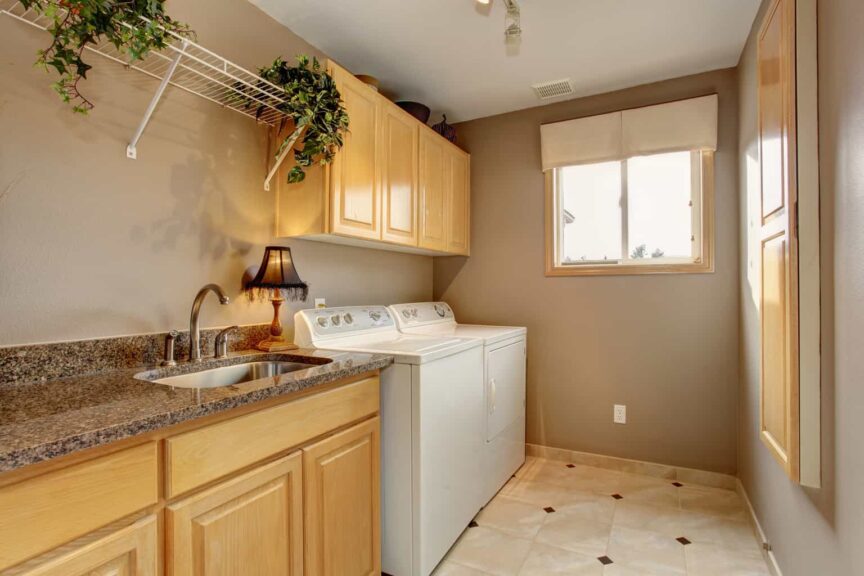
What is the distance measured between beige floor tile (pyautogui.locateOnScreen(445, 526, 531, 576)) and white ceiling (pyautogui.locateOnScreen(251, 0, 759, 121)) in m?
2.45

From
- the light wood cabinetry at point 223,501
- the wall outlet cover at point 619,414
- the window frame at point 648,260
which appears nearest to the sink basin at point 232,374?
the light wood cabinetry at point 223,501

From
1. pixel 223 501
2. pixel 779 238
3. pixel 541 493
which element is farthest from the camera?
pixel 541 493

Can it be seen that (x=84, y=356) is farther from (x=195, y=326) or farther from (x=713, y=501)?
(x=713, y=501)

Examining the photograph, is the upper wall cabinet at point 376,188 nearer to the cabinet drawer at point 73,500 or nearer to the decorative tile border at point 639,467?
the cabinet drawer at point 73,500

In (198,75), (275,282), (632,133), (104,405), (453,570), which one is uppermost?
(632,133)

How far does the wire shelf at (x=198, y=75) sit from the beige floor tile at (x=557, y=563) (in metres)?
2.18

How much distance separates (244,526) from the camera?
118cm

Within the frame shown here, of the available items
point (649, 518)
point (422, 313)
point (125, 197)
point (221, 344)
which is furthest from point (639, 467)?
point (125, 197)

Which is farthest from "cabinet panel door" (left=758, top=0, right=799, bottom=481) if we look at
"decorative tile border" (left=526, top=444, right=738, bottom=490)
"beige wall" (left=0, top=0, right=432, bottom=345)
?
"beige wall" (left=0, top=0, right=432, bottom=345)

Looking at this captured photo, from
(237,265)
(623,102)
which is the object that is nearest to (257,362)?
(237,265)

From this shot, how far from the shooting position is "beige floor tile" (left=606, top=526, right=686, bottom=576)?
6.31ft

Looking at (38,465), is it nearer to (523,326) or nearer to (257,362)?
(257,362)

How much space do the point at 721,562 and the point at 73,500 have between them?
2.35m

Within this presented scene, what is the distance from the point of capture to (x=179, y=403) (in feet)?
3.43
